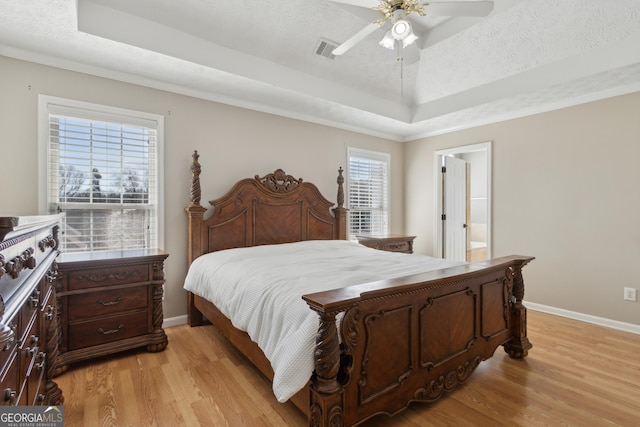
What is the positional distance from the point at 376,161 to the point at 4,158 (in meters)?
4.37

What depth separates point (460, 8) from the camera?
6.61ft

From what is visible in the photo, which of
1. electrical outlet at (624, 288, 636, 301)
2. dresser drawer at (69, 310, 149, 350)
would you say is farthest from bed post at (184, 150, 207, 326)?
electrical outlet at (624, 288, 636, 301)

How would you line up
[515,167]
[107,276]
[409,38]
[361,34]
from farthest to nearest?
[515,167] < [107,276] < [361,34] < [409,38]

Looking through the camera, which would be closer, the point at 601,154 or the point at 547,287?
the point at 601,154

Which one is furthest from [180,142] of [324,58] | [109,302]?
[324,58]

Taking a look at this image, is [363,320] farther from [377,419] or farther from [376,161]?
[376,161]

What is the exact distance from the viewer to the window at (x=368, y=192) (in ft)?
16.0

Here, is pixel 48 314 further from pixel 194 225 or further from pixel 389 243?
pixel 389 243

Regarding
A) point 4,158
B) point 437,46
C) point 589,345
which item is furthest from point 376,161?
point 4,158

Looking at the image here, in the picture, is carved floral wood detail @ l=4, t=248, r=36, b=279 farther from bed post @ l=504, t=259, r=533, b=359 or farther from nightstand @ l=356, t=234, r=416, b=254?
nightstand @ l=356, t=234, r=416, b=254

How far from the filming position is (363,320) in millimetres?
1530

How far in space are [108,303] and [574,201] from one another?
4.79 m

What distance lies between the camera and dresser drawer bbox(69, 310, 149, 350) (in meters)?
2.35

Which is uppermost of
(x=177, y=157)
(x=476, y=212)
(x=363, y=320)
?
(x=177, y=157)
